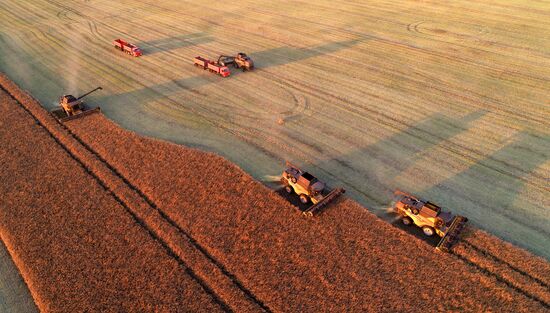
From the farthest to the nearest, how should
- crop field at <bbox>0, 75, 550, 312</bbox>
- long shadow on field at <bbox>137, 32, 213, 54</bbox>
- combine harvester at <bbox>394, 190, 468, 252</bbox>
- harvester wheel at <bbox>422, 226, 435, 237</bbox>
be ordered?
long shadow on field at <bbox>137, 32, 213, 54</bbox> < harvester wheel at <bbox>422, 226, 435, 237</bbox> < combine harvester at <bbox>394, 190, 468, 252</bbox> < crop field at <bbox>0, 75, 550, 312</bbox>

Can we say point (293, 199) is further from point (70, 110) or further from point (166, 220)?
point (70, 110)

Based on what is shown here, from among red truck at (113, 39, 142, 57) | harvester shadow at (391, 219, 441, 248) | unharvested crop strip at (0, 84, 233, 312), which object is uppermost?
harvester shadow at (391, 219, 441, 248)

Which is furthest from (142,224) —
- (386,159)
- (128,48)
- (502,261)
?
(128,48)

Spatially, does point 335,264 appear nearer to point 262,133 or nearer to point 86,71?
point 262,133

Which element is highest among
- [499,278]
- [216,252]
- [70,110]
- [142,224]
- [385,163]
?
[385,163]

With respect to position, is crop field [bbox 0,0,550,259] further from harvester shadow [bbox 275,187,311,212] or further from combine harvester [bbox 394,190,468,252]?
harvester shadow [bbox 275,187,311,212]

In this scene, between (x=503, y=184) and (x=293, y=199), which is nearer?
(x=293, y=199)

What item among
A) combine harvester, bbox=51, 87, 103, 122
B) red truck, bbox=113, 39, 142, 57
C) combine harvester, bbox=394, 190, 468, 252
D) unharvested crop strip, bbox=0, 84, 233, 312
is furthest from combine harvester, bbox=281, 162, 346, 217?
red truck, bbox=113, 39, 142, 57

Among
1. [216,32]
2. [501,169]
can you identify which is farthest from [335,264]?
[216,32]
